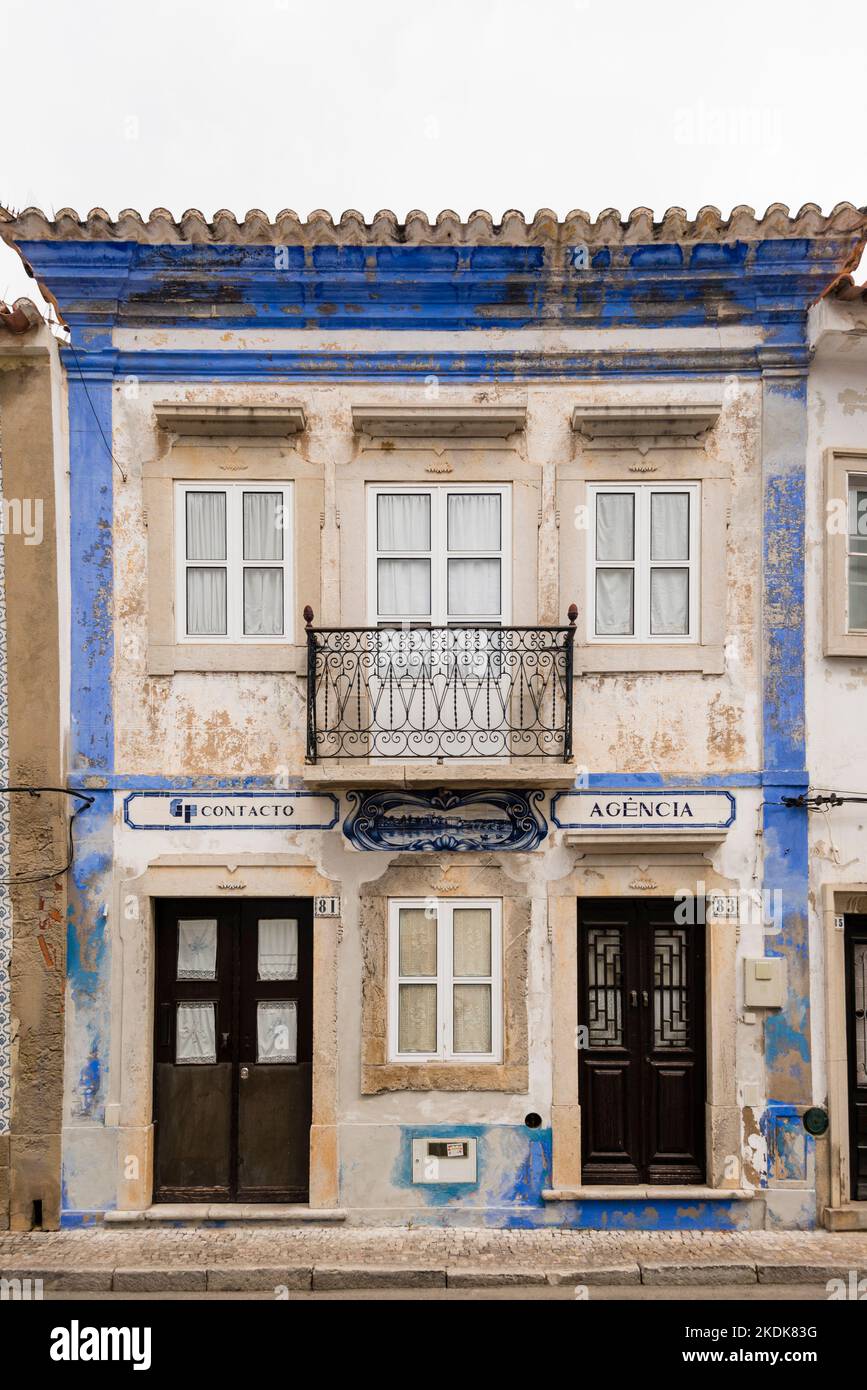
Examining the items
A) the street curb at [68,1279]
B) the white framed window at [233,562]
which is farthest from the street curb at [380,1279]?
the white framed window at [233,562]

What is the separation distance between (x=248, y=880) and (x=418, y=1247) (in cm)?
275

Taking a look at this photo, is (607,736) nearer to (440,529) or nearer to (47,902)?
(440,529)

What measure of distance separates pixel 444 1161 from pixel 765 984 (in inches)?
103

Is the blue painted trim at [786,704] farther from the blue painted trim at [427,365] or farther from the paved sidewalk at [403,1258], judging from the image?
the paved sidewalk at [403,1258]

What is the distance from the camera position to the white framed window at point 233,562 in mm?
7598

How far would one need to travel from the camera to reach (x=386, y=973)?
745cm

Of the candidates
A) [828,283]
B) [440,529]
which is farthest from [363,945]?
[828,283]

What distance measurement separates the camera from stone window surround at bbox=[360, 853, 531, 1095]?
289 inches

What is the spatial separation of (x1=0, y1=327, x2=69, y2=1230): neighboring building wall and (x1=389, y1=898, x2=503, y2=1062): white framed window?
2.44 metres

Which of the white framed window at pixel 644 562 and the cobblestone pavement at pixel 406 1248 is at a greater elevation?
the white framed window at pixel 644 562

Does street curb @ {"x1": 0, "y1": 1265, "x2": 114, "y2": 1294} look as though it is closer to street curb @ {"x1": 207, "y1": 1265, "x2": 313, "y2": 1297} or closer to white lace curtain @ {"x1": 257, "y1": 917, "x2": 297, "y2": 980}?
street curb @ {"x1": 207, "y1": 1265, "x2": 313, "y2": 1297}

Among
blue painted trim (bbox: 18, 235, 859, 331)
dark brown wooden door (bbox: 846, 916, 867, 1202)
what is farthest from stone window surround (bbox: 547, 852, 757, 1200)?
blue painted trim (bbox: 18, 235, 859, 331)

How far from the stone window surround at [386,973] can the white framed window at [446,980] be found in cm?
6

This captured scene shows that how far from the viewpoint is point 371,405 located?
7516 millimetres
